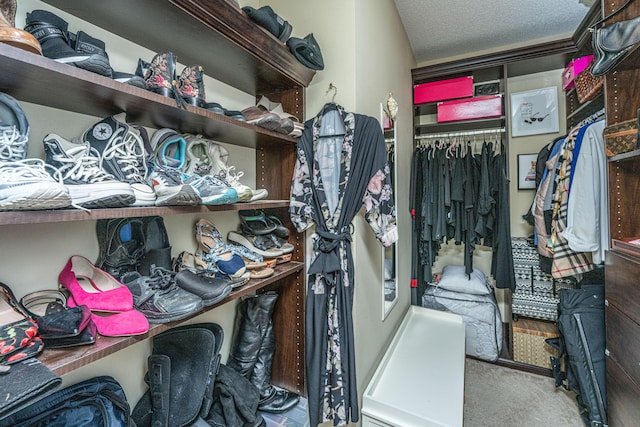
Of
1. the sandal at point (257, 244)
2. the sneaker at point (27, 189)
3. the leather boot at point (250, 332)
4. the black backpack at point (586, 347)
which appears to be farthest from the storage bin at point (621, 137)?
the sneaker at point (27, 189)

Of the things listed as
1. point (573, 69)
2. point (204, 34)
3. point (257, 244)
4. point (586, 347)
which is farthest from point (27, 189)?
point (573, 69)

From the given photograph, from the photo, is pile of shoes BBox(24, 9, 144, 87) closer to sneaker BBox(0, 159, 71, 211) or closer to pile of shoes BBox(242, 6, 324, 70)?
sneaker BBox(0, 159, 71, 211)

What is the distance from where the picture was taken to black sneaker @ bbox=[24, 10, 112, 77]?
0.57 meters

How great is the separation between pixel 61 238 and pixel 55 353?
0.34 m

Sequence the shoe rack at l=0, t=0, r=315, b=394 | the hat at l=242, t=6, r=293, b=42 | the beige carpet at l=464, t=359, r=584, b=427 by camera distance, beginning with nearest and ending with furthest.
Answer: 1. the shoe rack at l=0, t=0, r=315, b=394
2. the hat at l=242, t=6, r=293, b=42
3. the beige carpet at l=464, t=359, r=584, b=427

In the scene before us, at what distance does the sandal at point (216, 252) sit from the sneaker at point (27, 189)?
1.57 feet

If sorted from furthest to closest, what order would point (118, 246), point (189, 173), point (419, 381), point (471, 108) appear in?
point (471, 108)
point (419, 381)
point (189, 173)
point (118, 246)

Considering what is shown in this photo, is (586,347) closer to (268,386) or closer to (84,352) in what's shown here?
(268,386)

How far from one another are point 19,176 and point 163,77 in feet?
1.39

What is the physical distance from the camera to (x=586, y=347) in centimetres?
160

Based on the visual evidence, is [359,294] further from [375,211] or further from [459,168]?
[459,168]

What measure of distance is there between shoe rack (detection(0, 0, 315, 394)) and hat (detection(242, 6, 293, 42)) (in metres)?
0.03

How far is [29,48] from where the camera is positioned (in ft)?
1.62

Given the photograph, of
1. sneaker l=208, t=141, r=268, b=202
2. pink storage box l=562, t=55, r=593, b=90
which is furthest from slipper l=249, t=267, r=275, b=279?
pink storage box l=562, t=55, r=593, b=90
